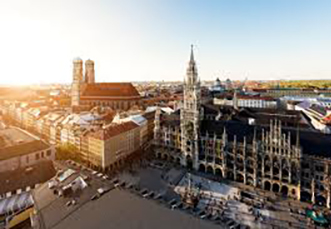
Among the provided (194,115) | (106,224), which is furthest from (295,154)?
(106,224)

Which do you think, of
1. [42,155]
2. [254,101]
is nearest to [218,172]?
[42,155]

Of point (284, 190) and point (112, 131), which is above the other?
point (112, 131)

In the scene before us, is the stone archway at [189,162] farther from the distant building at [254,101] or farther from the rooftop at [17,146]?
the distant building at [254,101]

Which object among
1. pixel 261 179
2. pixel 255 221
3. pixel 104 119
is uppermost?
pixel 104 119

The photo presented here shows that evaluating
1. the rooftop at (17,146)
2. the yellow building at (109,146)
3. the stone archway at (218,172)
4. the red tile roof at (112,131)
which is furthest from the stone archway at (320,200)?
the rooftop at (17,146)

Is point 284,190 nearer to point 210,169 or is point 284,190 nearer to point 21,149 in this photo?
point 210,169

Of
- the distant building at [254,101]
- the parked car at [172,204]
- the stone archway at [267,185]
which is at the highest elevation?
the distant building at [254,101]

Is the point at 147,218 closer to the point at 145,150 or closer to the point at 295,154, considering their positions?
the point at 295,154
